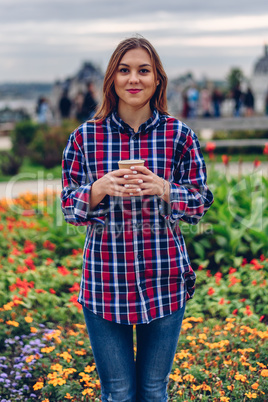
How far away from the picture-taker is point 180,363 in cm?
300

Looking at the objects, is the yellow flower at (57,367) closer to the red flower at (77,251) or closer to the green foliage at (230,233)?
the green foliage at (230,233)

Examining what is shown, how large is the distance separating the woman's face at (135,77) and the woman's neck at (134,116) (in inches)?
1.1

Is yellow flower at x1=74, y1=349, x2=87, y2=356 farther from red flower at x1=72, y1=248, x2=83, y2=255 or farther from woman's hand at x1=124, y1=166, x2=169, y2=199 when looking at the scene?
red flower at x1=72, y1=248, x2=83, y2=255

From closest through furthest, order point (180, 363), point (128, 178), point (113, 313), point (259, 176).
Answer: point (128, 178) → point (113, 313) → point (180, 363) → point (259, 176)

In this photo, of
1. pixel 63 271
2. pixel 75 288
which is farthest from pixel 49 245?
pixel 75 288

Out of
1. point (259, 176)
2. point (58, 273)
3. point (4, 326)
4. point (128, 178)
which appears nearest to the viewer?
point (128, 178)

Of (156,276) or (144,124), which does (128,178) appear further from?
(156,276)

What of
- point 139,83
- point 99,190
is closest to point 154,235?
point 99,190

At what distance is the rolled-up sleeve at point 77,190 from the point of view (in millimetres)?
1784

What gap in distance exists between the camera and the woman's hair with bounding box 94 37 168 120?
185 cm

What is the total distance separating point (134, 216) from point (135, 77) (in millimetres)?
523

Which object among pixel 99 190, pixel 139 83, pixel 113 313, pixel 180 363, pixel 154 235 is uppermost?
pixel 139 83

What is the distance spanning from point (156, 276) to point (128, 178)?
403 millimetres

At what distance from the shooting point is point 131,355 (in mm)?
1884
